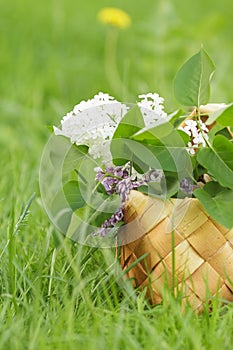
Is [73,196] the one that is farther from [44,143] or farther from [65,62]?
[65,62]

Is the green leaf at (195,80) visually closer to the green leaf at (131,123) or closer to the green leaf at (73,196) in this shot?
the green leaf at (131,123)

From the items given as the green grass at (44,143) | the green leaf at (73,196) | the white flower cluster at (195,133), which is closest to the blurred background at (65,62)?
the green grass at (44,143)

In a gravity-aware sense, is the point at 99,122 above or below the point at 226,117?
above

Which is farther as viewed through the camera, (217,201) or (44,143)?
(44,143)

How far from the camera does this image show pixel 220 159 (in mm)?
1345

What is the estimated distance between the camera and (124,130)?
134 centimetres

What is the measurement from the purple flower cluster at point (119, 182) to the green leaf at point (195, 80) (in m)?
0.15

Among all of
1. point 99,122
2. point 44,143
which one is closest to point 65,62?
point 44,143

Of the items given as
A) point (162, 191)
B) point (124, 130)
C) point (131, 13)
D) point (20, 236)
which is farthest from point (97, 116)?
point (131, 13)

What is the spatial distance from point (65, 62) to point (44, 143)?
96 cm

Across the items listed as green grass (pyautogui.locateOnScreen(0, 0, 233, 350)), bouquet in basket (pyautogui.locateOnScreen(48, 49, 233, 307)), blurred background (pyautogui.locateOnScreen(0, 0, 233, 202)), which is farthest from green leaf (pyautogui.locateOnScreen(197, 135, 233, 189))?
blurred background (pyautogui.locateOnScreen(0, 0, 233, 202))

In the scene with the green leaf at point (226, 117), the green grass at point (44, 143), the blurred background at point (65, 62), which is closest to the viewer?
the green grass at point (44, 143)

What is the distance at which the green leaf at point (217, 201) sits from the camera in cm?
131

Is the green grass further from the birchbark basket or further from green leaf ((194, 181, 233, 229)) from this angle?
green leaf ((194, 181, 233, 229))
